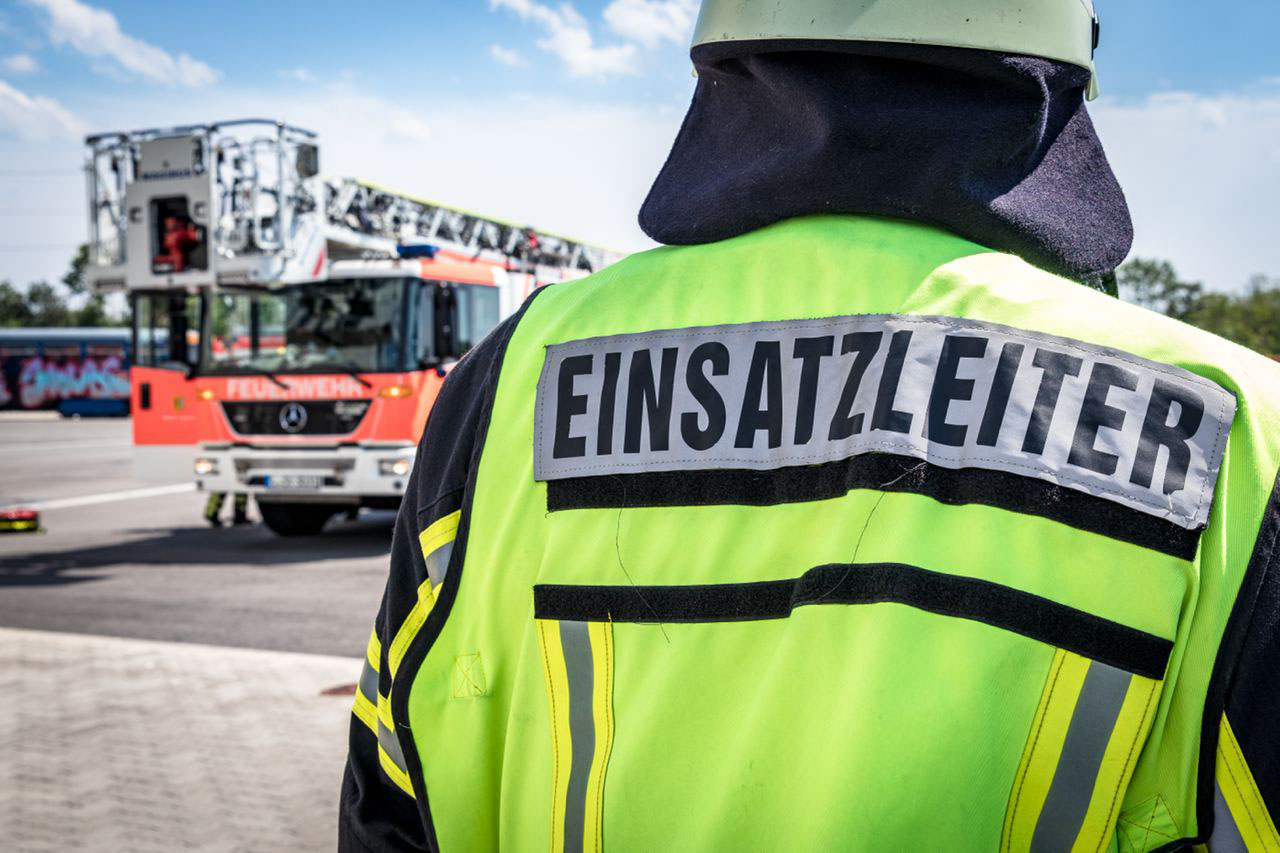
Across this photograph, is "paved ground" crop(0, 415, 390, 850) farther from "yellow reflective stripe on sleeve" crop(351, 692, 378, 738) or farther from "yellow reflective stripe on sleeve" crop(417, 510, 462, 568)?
"yellow reflective stripe on sleeve" crop(417, 510, 462, 568)

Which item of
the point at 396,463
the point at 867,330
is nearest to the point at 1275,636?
the point at 867,330

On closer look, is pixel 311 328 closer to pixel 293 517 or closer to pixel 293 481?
pixel 293 481

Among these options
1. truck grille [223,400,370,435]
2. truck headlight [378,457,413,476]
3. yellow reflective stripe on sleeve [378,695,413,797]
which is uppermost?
yellow reflective stripe on sleeve [378,695,413,797]

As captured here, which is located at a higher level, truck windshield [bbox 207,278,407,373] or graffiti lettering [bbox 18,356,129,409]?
truck windshield [bbox 207,278,407,373]

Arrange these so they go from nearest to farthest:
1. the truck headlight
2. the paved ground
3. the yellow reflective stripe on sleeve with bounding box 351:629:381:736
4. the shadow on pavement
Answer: the yellow reflective stripe on sleeve with bounding box 351:629:381:736, the paved ground, the shadow on pavement, the truck headlight

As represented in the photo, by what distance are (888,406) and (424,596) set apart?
0.60m

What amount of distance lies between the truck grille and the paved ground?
3.69ft

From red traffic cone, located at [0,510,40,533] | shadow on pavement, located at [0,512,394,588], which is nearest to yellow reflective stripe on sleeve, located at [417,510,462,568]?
shadow on pavement, located at [0,512,394,588]

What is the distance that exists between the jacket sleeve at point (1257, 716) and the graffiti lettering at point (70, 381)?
39695mm

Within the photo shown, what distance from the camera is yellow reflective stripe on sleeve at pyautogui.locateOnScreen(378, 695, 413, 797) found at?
1.38m

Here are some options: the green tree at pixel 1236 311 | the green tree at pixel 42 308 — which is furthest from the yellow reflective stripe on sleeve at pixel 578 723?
the green tree at pixel 42 308

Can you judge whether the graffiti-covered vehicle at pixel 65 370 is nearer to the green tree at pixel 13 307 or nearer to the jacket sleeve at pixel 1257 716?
the jacket sleeve at pixel 1257 716

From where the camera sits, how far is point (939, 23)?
1183 mm

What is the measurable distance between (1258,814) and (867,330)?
0.57 meters
